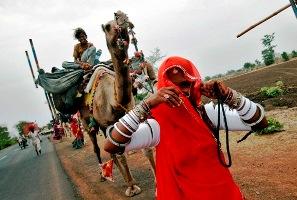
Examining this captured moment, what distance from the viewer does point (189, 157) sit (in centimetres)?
304

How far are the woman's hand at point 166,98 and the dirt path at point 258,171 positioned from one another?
142 inches

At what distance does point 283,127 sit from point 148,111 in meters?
7.58

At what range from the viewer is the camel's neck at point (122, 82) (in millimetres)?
5781

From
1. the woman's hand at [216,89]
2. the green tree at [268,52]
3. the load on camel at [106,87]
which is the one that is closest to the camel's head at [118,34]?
the load on camel at [106,87]

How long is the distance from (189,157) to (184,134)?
0.53ft

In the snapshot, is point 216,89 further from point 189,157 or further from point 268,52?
point 268,52

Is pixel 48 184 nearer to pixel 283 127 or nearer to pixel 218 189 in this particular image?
pixel 283 127

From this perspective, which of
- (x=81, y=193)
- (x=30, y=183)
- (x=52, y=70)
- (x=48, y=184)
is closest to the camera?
(x=81, y=193)

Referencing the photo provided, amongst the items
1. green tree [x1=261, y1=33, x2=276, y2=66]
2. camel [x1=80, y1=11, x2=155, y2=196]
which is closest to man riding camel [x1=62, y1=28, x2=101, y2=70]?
camel [x1=80, y1=11, x2=155, y2=196]

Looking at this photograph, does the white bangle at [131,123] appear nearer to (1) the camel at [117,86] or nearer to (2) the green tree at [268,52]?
(1) the camel at [117,86]

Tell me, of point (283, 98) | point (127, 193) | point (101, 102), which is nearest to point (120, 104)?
point (101, 102)

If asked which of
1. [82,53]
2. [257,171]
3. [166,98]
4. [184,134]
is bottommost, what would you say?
[257,171]

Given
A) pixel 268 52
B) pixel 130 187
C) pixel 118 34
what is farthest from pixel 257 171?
pixel 268 52

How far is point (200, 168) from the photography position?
3057mm
